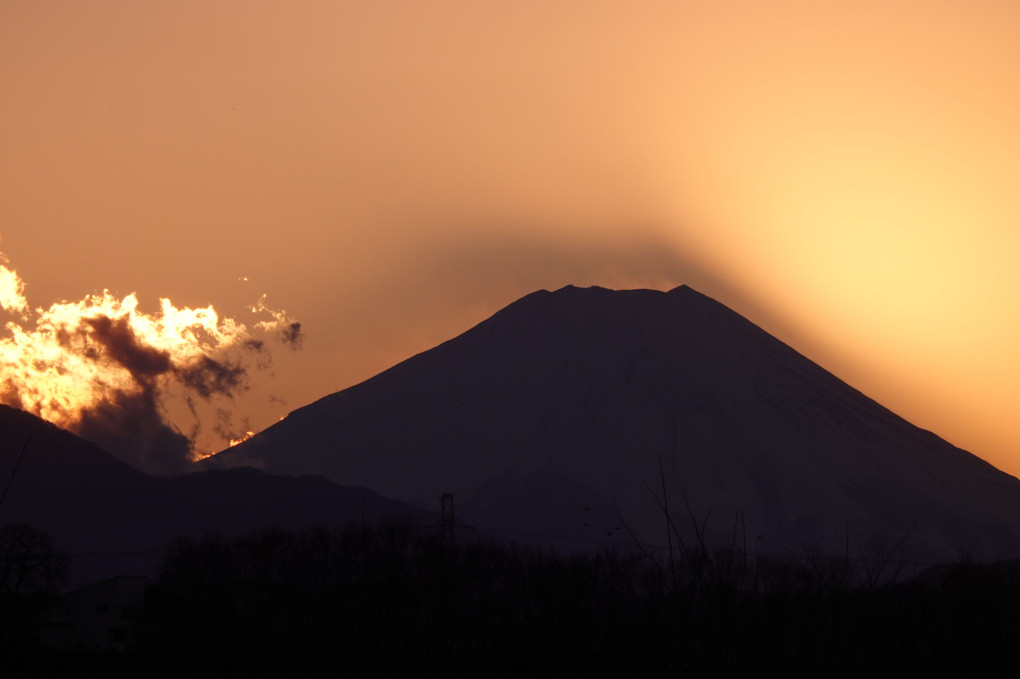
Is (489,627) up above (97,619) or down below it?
below

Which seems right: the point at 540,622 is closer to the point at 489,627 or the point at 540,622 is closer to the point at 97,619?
the point at 489,627

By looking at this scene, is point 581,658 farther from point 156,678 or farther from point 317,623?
point 156,678

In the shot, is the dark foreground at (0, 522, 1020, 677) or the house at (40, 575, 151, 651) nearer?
the dark foreground at (0, 522, 1020, 677)

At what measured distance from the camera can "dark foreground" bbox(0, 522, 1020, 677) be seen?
50781 millimetres

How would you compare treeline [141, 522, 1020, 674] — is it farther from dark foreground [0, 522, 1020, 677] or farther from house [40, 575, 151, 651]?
house [40, 575, 151, 651]

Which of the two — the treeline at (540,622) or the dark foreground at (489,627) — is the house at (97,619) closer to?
the dark foreground at (489,627)

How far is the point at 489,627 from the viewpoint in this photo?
5722 cm

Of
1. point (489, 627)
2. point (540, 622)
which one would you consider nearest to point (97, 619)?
point (489, 627)

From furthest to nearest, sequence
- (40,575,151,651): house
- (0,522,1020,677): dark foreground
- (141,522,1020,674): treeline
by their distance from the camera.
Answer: (40,575,151,651): house, (141,522,1020,674): treeline, (0,522,1020,677): dark foreground

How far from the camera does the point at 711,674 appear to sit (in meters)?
45.5

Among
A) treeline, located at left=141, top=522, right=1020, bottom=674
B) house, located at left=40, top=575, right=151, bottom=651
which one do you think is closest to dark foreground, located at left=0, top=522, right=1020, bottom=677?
treeline, located at left=141, top=522, right=1020, bottom=674

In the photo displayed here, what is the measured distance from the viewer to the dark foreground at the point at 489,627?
167ft

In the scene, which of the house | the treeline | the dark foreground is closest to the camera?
the dark foreground

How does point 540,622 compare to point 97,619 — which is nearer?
point 540,622
